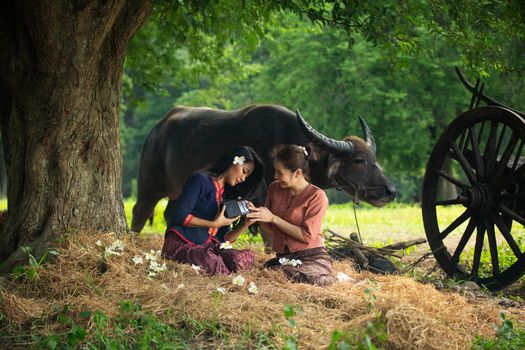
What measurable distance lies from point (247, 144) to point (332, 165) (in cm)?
126

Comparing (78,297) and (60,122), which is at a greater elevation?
(60,122)

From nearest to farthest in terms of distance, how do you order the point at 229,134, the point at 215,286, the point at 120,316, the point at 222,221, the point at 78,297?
the point at 120,316
the point at 78,297
the point at 215,286
the point at 222,221
the point at 229,134

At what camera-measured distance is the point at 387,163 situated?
2705cm

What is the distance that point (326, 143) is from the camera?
361 inches

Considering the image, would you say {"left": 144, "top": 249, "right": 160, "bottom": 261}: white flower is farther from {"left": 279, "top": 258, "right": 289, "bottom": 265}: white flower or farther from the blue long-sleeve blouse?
{"left": 279, "top": 258, "right": 289, "bottom": 265}: white flower

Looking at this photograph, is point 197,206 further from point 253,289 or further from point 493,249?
point 493,249

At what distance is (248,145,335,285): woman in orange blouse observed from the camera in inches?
269

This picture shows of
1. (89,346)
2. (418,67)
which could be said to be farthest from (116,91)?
(418,67)

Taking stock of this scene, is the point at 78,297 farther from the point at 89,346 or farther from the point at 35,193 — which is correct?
the point at 35,193

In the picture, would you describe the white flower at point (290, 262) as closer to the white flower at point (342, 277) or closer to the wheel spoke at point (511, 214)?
the white flower at point (342, 277)

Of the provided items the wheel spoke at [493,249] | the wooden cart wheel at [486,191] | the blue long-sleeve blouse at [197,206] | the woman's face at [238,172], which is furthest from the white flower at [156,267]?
the wheel spoke at [493,249]

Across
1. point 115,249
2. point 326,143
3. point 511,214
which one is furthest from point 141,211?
point 511,214

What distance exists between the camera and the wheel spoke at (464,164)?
778 cm

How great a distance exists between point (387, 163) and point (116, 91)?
66.7 feet
